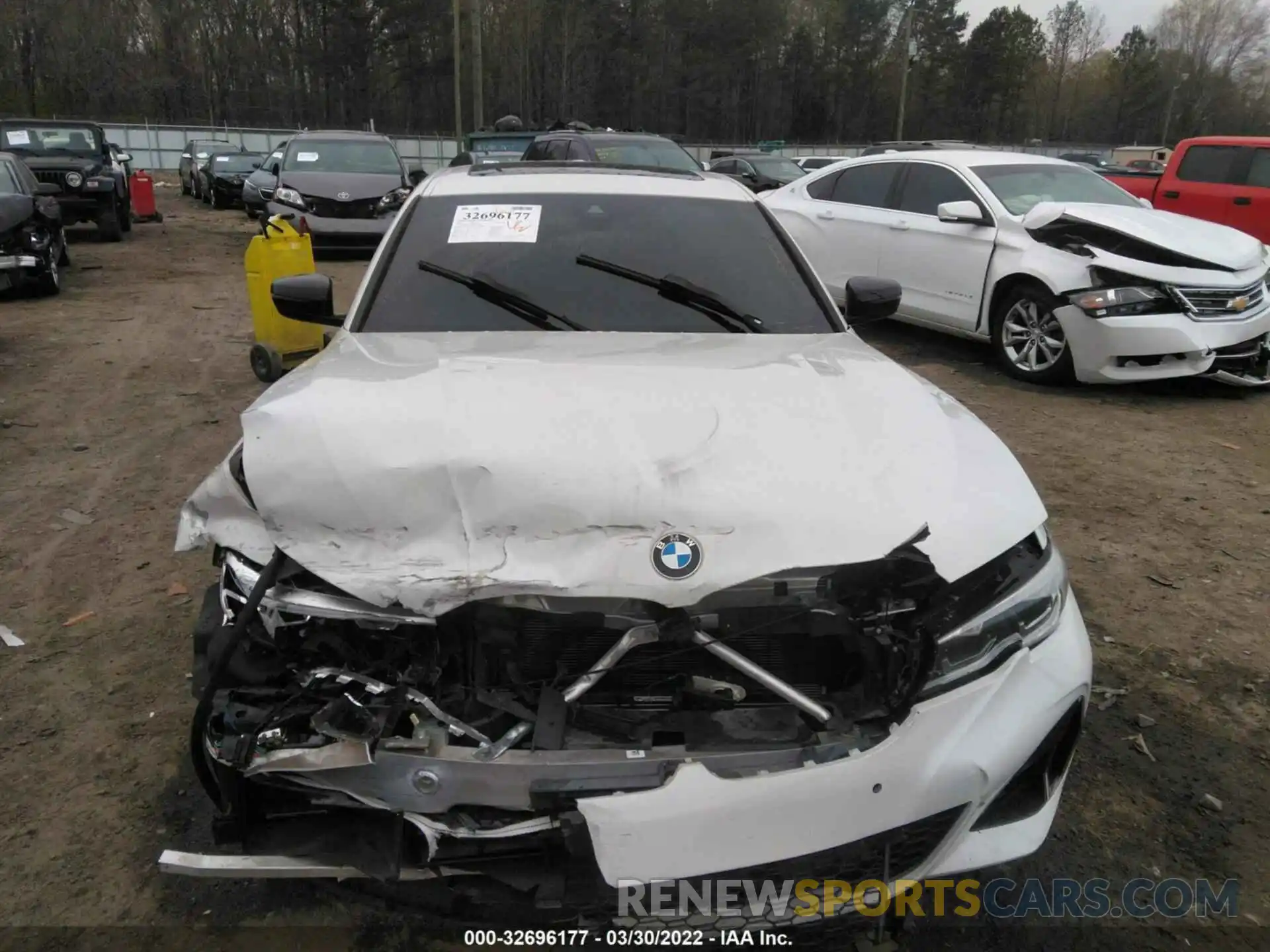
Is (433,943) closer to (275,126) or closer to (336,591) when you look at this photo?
→ (336,591)

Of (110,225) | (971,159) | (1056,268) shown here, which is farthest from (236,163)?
(1056,268)

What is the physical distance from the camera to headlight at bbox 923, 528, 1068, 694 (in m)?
1.95

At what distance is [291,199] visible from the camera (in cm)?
1219

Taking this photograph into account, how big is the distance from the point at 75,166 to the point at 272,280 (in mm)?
9527

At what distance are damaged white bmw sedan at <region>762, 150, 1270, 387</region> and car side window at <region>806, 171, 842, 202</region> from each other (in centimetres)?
37

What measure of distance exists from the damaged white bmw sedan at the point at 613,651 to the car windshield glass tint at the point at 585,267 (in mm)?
897

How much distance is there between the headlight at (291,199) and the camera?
1217 cm

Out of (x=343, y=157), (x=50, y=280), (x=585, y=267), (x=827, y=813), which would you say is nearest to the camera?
(x=827, y=813)

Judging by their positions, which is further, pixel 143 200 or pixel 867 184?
pixel 143 200

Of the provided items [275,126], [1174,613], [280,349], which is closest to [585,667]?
[1174,613]

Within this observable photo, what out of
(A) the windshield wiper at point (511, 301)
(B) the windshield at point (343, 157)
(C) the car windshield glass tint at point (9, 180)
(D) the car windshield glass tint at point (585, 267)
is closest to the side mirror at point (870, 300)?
(D) the car windshield glass tint at point (585, 267)

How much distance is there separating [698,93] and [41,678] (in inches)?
2498

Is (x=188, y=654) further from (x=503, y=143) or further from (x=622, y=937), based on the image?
(x=503, y=143)

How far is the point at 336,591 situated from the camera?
1959 millimetres
